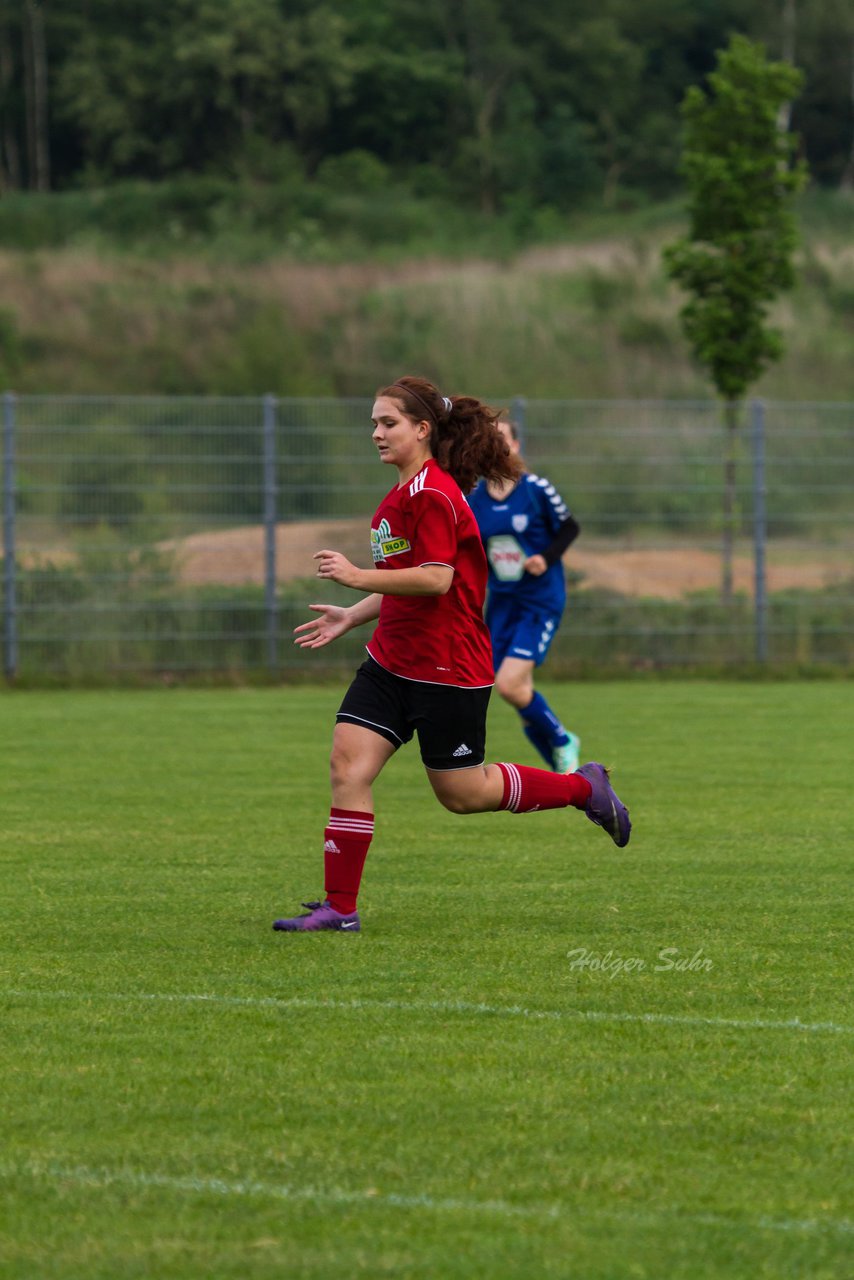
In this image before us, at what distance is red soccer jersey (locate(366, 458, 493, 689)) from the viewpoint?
22.8 feet

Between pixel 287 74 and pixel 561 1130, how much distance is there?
55258 millimetres

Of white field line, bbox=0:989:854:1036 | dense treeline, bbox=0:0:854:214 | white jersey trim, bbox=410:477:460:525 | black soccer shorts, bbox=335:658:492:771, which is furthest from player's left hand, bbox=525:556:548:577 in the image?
dense treeline, bbox=0:0:854:214

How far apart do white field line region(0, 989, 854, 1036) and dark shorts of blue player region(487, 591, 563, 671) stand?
6125 mm

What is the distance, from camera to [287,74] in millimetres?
57062

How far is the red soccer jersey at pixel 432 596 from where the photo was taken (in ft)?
22.8

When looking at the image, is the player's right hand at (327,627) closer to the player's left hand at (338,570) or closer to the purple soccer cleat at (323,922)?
the player's left hand at (338,570)

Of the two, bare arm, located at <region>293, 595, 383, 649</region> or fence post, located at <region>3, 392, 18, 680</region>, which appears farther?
fence post, located at <region>3, 392, 18, 680</region>

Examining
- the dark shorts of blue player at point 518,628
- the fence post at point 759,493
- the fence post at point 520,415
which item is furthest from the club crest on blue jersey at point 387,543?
the fence post at point 759,493

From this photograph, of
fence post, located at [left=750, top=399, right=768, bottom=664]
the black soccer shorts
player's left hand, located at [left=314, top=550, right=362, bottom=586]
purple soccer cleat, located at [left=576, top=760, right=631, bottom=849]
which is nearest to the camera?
player's left hand, located at [left=314, top=550, right=362, bottom=586]

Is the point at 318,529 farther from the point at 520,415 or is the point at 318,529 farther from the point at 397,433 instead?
the point at 397,433

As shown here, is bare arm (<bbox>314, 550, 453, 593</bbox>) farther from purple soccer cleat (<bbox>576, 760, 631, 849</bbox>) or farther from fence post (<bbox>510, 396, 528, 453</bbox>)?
fence post (<bbox>510, 396, 528, 453</bbox>)

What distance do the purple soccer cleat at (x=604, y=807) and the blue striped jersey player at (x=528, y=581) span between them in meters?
3.94

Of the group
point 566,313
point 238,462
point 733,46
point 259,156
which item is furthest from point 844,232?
point 238,462

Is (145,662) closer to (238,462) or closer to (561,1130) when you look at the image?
(238,462)
